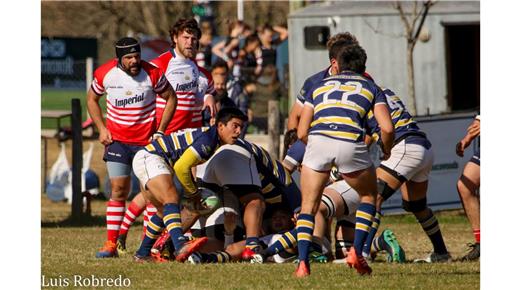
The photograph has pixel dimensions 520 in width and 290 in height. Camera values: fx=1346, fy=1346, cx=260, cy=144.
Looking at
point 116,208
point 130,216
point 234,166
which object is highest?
point 234,166

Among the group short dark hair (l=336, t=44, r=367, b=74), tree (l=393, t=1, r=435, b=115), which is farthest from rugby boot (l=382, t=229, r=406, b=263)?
tree (l=393, t=1, r=435, b=115)

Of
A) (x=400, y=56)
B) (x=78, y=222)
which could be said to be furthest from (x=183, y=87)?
(x=400, y=56)

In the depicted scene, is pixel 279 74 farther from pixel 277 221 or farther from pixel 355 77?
pixel 355 77

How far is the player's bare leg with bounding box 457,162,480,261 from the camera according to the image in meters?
13.4

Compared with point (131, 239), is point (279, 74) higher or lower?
higher

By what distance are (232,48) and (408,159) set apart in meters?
15.4

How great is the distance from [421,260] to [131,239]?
13.5 ft

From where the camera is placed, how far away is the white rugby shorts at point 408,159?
1280 cm

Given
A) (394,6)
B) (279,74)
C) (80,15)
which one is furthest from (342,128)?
(80,15)

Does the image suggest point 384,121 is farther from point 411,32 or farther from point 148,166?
point 411,32

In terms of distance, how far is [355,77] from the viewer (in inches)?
442

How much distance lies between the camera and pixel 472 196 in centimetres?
1353

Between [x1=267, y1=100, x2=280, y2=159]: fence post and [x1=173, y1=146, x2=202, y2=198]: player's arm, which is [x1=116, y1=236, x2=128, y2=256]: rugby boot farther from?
[x1=267, y1=100, x2=280, y2=159]: fence post

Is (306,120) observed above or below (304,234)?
above
